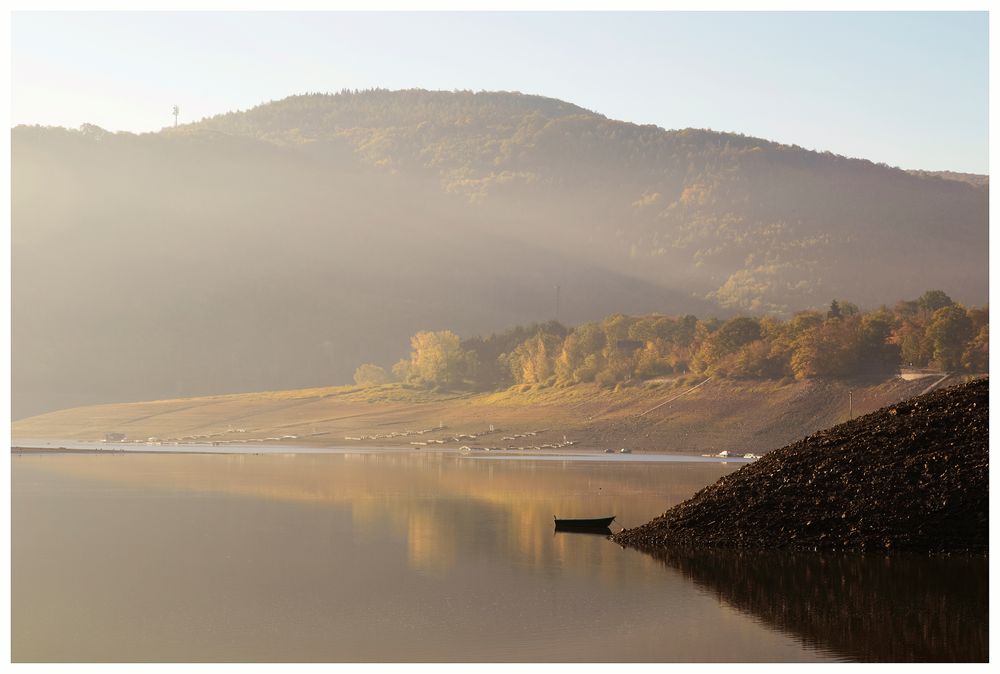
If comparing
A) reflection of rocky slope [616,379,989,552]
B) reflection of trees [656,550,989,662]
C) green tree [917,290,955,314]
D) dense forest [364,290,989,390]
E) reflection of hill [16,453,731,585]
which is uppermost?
green tree [917,290,955,314]

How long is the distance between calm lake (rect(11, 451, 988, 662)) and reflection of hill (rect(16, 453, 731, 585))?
0.31 metres

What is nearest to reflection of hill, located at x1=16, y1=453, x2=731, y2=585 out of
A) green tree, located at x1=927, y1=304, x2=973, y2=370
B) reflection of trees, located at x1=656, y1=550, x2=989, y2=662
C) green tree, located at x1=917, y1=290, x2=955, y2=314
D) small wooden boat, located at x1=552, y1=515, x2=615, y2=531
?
small wooden boat, located at x1=552, y1=515, x2=615, y2=531

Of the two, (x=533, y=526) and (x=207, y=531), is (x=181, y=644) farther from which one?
(x=533, y=526)

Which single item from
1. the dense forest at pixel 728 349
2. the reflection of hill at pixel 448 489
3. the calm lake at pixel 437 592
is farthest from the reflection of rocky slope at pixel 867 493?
the dense forest at pixel 728 349

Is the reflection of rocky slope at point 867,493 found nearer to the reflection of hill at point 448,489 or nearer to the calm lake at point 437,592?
the calm lake at point 437,592

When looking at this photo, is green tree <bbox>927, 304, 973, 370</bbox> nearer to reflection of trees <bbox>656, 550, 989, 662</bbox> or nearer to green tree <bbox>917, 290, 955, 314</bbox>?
green tree <bbox>917, 290, 955, 314</bbox>

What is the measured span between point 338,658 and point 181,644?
3.47 m

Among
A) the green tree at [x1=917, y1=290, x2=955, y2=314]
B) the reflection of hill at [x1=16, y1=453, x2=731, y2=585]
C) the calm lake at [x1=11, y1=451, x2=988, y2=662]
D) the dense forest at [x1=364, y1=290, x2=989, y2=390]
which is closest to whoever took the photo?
the calm lake at [x1=11, y1=451, x2=988, y2=662]

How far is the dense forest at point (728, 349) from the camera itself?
135250 millimetres

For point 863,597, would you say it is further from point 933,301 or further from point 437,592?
point 933,301

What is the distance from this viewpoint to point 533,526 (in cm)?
4884

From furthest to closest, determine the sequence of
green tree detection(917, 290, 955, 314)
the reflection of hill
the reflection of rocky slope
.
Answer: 1. green tree detection(917, 290, 955, 314)
2. the reflection of hill
3. the reflection of rocky slope

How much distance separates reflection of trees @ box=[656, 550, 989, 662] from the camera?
25.2 metres

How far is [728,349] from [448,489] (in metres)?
85.6
